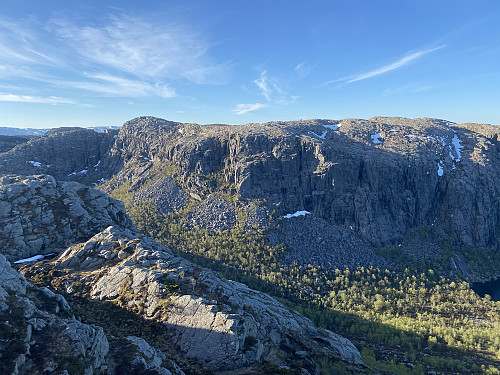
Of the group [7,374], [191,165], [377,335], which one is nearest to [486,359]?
[377,335]

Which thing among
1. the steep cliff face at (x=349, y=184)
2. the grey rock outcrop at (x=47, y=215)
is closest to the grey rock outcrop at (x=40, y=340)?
the grey rock outcrop at (x=47, y=215)

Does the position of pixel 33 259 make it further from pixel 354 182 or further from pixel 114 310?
pixel 354 182

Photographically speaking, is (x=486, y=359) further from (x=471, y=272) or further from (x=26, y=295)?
(x=26, y=295)

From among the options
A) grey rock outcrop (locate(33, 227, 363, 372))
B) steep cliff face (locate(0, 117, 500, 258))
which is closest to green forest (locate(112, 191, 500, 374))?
steep cliff face (locate(0, 117, 500, 258))

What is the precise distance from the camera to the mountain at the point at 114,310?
26.2m

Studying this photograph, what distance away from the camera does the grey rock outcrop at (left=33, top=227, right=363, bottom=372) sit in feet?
110

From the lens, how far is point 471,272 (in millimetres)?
144625

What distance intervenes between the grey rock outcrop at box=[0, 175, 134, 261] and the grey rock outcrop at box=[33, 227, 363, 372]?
773 cm

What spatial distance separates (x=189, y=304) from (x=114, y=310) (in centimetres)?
1178

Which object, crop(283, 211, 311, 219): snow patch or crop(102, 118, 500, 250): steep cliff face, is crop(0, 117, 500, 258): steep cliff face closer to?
crop(102, 118, 500, 250): steep cliff face

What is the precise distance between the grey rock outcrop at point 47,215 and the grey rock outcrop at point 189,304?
7.73 meters

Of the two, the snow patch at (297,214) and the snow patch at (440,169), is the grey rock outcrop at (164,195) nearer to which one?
the snow patch at (297,214)

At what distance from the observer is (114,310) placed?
128 ft

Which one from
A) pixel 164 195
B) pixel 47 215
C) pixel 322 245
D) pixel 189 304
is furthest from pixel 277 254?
pixel 189 304
